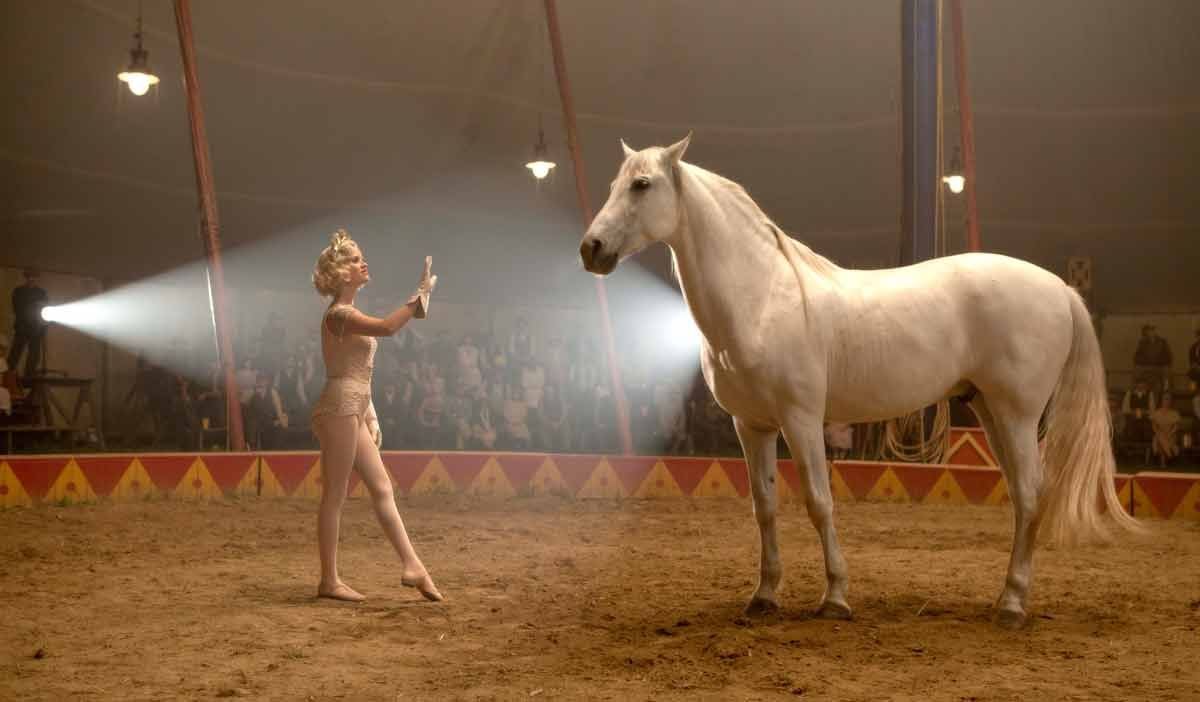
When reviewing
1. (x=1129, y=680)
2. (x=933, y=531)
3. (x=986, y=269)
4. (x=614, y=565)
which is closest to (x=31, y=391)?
(x=614, y=565)

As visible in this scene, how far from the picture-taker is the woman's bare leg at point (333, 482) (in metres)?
5.44

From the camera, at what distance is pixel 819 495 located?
16.7ft

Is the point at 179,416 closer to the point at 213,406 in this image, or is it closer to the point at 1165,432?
the point at 213,406

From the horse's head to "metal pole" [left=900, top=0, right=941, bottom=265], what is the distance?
18.3 ft

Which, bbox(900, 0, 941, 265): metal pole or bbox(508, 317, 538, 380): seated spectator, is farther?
bbox(508, 317, 538, 380): seated spectator

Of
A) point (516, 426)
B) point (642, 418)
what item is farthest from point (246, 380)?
point (642, 418)

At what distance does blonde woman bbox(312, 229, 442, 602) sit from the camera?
544 cm

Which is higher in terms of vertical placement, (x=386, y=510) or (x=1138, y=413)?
(x=1138, y=413)

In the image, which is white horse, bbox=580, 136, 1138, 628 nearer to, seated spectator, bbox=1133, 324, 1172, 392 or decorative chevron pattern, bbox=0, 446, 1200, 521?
decorative chevron pattern, bbox=0, 446, 1200, 521

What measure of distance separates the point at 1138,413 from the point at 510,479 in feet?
27.1

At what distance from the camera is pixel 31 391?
12477 mm

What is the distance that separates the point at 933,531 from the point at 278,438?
23.0ft

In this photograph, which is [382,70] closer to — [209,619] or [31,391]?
[31,391]

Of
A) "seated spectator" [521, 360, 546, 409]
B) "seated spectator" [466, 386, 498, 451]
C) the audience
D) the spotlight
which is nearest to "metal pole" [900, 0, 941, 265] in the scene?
the audience
